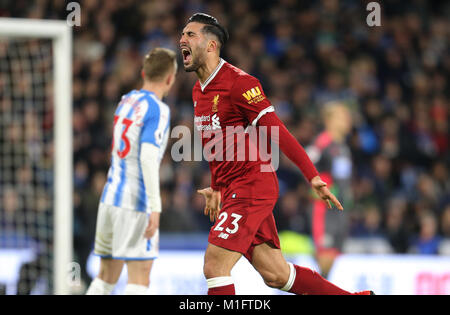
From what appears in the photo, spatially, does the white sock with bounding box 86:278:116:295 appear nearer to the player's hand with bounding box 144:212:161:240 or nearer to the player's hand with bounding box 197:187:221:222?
the player's hand with bounding box 144:212:161:240

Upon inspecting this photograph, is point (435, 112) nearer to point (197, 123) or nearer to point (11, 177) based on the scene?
point (11, 177)

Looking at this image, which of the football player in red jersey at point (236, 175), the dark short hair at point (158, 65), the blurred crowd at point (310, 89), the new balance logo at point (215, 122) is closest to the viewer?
the football player in red jersey at point (236, 175)

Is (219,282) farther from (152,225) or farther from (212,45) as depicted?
(212,45)

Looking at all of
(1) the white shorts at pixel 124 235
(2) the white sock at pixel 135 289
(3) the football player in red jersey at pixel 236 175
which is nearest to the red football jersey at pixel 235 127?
(3) the football player in red jersey at pixel 236 175

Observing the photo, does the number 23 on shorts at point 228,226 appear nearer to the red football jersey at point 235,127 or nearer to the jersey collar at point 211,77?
the red football jersey at point 235,127

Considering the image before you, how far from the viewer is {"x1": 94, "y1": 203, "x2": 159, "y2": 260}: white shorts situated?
14.0 ft

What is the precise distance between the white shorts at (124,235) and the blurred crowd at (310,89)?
3150 mm

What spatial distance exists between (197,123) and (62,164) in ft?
3.53

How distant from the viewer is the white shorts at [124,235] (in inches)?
167

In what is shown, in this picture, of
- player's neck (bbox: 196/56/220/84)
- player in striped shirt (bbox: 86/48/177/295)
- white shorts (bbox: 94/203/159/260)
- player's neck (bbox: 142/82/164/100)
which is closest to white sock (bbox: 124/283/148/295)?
player in striped shirt (bbox: 86/48/177/295)

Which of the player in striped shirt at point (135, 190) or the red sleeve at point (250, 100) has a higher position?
the red sleeve at point (250, 100)

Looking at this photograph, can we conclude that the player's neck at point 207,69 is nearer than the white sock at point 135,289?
Yes

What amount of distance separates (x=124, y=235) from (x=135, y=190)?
1.02ft

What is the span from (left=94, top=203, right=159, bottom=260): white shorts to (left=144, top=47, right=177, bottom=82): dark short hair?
0.95 metres
